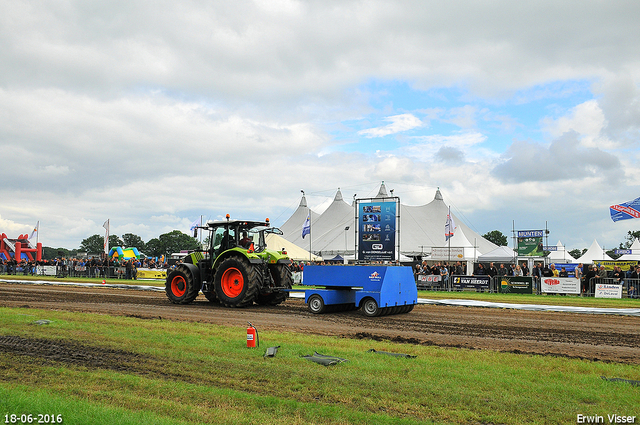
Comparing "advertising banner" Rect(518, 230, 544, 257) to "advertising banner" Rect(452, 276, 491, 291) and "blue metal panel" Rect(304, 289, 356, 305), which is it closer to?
"advertising banner" Rect(452, 276, 491, 291)

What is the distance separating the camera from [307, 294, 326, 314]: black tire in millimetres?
13539

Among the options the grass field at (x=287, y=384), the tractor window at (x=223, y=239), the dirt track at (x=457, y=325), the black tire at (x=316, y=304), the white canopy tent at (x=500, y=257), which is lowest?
the dirt track at (x=457, y=325)

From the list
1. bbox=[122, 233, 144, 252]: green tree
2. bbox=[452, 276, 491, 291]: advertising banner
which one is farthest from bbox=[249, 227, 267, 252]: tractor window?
bbox=[122, 233, 144, 252]: green tree

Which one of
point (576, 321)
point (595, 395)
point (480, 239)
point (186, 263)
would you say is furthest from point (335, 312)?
point (480, 239)

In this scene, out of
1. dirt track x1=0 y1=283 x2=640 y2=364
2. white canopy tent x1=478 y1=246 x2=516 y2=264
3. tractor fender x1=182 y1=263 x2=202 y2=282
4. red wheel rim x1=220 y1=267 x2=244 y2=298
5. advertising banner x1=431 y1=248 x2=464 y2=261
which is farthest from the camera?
advertising banner x1=431 y1=248 x2=464 y2=261

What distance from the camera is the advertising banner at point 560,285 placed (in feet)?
81.5

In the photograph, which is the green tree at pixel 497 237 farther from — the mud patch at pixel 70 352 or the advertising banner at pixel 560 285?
the mud patch at pixel 70 352

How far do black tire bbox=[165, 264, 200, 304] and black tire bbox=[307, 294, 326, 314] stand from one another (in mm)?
3941

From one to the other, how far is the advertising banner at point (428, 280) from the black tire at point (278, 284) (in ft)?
46.7

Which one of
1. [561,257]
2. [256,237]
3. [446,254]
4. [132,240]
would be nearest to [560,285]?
[446,254]

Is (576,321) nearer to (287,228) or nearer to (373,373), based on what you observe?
(373,373)

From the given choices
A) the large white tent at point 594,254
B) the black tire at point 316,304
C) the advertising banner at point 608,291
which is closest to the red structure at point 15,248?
the black tire at point 316,304

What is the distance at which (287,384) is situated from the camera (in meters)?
5.97

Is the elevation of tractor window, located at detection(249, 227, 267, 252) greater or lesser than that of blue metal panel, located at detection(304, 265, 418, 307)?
greater
